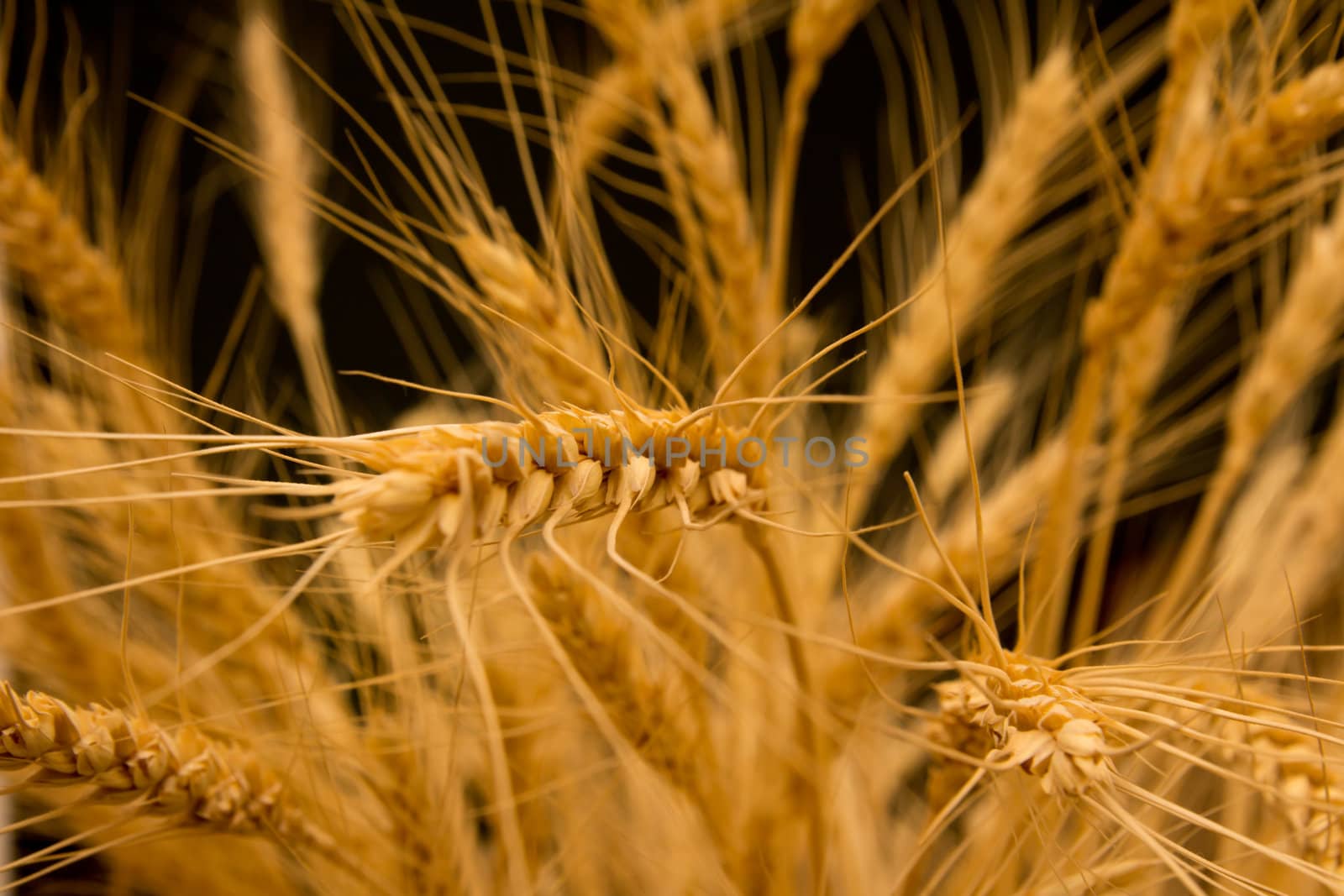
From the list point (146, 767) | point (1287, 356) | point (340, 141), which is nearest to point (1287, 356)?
point (1287, 356)

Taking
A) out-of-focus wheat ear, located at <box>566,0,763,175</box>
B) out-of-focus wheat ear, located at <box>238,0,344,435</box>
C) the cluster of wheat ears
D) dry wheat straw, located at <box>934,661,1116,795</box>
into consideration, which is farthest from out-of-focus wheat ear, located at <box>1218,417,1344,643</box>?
out-of-focus wheat ear, located at <box>238,0,344,435</box>

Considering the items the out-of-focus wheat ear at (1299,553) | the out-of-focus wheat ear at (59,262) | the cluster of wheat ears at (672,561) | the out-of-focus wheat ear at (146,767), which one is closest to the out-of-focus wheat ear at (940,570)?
the cluster of wheat ears at (672,561)

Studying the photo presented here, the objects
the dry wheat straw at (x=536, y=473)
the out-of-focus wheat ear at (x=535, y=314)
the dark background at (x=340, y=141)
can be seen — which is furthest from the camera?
the dark background at (x=340, y=141)

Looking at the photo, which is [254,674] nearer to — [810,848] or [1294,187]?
[810,848]

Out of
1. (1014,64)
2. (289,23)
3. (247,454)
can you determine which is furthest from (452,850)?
(289,23)

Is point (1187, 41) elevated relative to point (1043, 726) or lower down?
elevated

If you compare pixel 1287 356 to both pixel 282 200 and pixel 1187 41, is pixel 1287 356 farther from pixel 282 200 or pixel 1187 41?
pixel 282 200

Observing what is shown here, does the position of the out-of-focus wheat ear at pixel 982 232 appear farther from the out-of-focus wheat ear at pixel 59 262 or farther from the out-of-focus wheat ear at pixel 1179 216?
the out-of-focus wheat ear at pixel 59 262

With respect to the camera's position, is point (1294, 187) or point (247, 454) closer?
point (1294, 187)
